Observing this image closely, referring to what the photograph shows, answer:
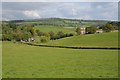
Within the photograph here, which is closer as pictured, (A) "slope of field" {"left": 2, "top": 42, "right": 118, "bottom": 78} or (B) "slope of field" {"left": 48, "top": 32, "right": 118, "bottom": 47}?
(A) "slope of field" {"left": 2, "top": 42, "right": 118, "bottom": 78}

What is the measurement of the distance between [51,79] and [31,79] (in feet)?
4.52

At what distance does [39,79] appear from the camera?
1814 cm

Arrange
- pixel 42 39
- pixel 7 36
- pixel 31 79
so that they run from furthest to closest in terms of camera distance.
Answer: pixel 7 36 < pixel 42 39 < pixel 31 79

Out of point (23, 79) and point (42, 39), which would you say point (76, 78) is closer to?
point (23, 79)

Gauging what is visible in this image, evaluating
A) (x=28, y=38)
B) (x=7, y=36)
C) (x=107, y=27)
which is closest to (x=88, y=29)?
(x=107, y=27)

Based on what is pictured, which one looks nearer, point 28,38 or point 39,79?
point 39,79

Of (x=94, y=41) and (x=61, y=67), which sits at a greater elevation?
(x=94, y=41)

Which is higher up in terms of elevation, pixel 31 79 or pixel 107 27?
pixel 107 27

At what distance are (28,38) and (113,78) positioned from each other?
558ft

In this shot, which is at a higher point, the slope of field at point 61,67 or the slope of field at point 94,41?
the slope of field at point 94,41

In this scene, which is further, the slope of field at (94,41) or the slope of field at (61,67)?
the slope of field at (94,41)

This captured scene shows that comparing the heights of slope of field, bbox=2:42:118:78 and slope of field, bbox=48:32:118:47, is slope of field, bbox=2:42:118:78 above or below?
below

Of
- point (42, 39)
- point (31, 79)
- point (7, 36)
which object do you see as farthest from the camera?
point (7, 36)

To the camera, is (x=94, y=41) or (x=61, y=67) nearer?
(x=61, y=67)
